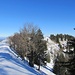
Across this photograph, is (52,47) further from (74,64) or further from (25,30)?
(74,64)

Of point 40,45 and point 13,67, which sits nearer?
point 13,67

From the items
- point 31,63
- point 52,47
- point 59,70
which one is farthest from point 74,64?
point 52,47

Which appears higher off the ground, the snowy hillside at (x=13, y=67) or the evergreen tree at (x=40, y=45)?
the evergreen tree at (x=40, y=45)

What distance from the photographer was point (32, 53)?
48.1 metres

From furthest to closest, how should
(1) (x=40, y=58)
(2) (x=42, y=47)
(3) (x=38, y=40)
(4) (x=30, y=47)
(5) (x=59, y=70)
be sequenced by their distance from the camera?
(5) (x=59, y=70) → (1) (x=40, y=58) → (2) (x=42, y=47) → (3) (x=38, y=40) → (4) (x=30, y=47)

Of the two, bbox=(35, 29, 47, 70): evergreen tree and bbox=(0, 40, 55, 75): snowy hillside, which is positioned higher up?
bbox=(35, 29, 47, 70): evergreen tree

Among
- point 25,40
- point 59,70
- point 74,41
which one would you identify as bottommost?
point 59,70

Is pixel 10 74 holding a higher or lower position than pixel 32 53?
lower

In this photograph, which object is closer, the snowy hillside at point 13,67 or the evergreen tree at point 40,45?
the snowy hillside at point 13,67

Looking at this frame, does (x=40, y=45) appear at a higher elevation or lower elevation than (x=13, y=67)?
higher

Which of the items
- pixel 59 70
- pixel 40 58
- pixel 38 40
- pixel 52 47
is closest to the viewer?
pixel 38 40

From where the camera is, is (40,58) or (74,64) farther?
(40,58)

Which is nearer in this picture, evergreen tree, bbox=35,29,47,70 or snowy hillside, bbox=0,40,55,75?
snowy hillside, bbox=0,40,55,75

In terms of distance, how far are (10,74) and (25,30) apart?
29.7 metres
